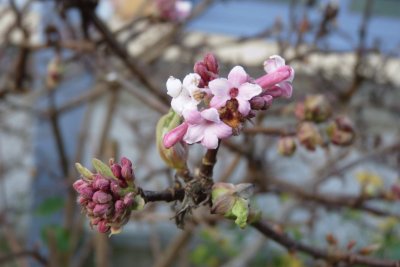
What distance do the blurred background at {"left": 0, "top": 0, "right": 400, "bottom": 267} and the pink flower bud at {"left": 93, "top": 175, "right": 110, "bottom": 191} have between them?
575 mm

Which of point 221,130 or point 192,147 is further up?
point 221,130

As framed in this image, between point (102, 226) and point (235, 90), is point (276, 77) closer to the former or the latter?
point (235, 90)

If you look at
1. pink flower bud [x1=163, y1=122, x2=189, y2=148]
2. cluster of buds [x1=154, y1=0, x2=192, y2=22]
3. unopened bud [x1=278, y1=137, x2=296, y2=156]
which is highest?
pink flower bud [x1=163, y1=122, x2=189, y2=148]

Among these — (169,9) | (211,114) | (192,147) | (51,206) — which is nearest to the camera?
(211,114)

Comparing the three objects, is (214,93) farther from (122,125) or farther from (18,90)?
(122,125)

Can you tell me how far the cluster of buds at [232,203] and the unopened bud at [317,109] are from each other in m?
0.28

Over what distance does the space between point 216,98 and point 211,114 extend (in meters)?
0.02

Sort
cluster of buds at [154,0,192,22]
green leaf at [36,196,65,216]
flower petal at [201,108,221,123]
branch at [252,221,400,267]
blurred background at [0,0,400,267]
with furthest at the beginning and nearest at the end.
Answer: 1. green leaf at [36,196,65,216]
2. blurred background at [0,0,400,267]
3. cluster of buds at [154,0,192,22]
4. branch at [252,221,400,267]
5. flower petal at [201,108,221,123]

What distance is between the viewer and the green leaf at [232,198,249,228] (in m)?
0.43

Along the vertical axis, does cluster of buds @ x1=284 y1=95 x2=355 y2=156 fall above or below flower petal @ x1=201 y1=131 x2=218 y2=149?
below

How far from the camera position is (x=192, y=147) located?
6.60 ft

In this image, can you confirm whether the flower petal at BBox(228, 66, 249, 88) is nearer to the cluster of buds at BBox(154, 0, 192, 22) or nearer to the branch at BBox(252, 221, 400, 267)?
the branch at BBox(252, 221, 400, 267)

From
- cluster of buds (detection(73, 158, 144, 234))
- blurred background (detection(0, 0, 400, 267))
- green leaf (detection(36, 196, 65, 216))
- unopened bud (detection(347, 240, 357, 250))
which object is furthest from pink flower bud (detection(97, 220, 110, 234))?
green leaf (detection(36, 196, 65, 216))

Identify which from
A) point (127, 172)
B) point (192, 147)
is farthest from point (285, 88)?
point (192, 147)
